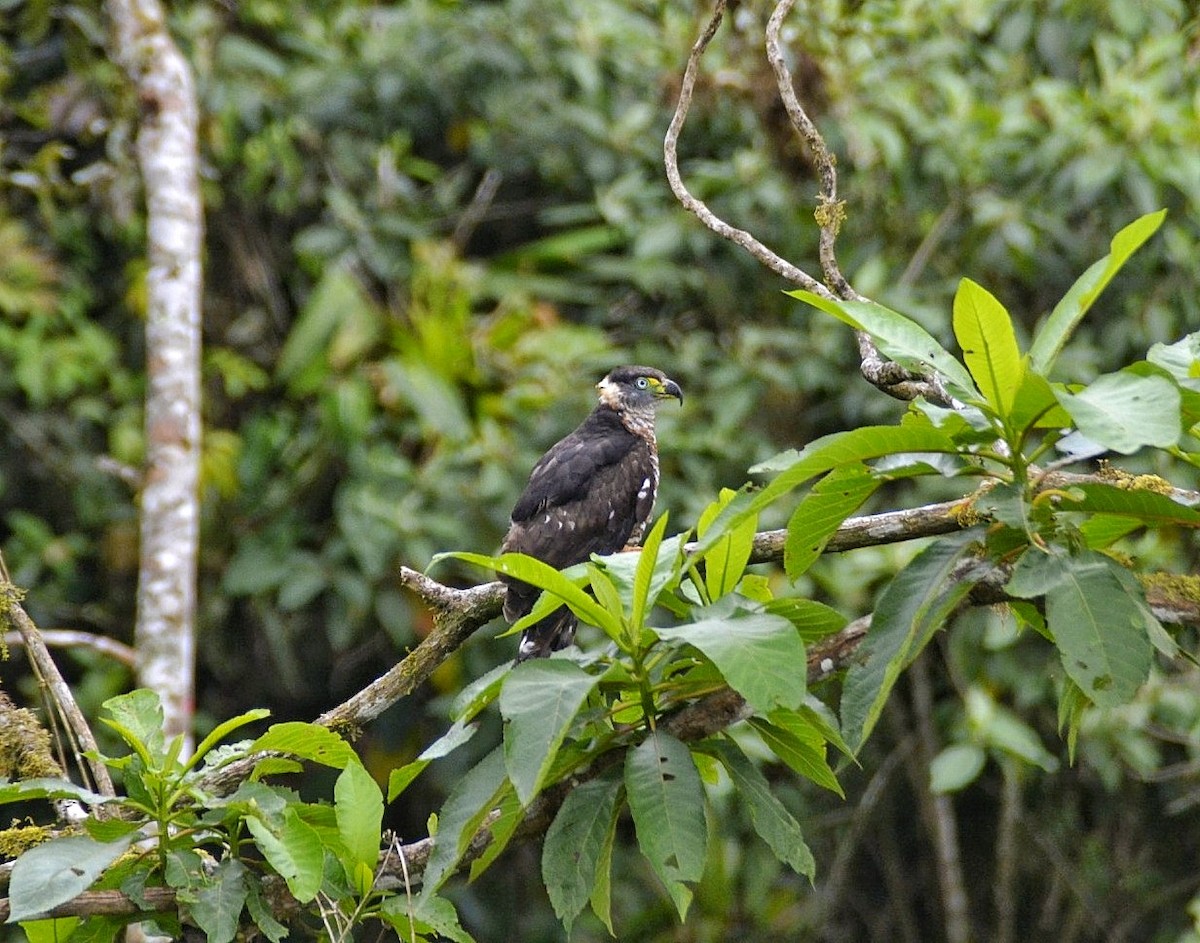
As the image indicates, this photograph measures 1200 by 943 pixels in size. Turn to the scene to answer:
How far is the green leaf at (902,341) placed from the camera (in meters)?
2.18

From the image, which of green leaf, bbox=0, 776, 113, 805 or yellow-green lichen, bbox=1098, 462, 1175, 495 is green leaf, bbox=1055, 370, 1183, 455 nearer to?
yellow-green lichen, bbox=1098, 462, 1175, 495

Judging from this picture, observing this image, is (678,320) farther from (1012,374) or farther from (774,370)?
(1012,374)

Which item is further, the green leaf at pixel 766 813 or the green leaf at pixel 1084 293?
the green leaf at pixel 766 813

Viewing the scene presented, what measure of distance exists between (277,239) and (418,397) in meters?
1.71

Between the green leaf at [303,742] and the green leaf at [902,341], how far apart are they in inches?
40.0

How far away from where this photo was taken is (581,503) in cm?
440

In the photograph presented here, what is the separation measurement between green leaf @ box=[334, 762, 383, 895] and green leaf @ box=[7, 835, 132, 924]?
1.06ft

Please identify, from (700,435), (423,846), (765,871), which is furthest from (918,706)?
(423,846)

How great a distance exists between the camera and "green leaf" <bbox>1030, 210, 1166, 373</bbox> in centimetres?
202

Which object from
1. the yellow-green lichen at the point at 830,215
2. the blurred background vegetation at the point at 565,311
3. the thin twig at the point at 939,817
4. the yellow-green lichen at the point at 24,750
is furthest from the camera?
the thin twig at the point at 939,817

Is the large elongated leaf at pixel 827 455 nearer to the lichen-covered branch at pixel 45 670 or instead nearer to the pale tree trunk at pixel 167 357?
the lichen-covered branch at pixel 45 670

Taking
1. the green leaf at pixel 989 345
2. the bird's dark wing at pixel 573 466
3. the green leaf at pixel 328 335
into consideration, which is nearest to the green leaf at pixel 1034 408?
the green leaf at pixel 989 345

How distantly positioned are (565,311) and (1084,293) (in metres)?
4.57

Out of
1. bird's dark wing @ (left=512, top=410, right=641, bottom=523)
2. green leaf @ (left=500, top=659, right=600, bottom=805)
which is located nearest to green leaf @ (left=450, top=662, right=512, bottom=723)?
green leaf @ (left=500, top=659, right=600, bottom=805)
